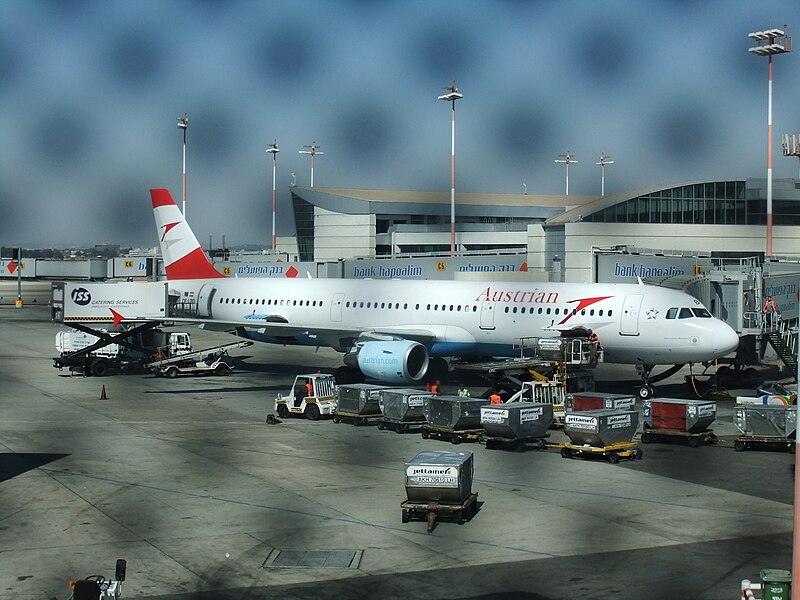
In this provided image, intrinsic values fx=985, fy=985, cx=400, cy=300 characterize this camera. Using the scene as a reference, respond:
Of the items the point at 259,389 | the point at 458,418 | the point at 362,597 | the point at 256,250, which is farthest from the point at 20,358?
the point at 256,250

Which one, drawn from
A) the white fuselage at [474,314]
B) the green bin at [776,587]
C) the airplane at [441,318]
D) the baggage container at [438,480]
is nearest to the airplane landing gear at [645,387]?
the airplane at [441,318]

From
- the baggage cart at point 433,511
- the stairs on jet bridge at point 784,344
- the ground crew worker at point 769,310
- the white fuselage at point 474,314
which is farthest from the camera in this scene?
the stairs on jet bridge at point 784,344

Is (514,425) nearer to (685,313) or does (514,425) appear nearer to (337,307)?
(685,313)

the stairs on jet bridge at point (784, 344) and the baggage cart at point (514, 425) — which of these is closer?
the baggage cart at point (514, 425)

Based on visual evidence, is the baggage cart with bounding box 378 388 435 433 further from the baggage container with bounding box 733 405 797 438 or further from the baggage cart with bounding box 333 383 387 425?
the baggage container with bounding box 733 405 797 438

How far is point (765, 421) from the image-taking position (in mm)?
29594

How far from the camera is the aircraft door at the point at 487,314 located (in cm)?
4222

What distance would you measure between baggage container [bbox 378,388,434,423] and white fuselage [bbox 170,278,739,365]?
32.0 feet

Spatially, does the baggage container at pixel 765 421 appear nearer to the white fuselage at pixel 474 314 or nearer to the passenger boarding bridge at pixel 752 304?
the white fuselage at pixel 474 314

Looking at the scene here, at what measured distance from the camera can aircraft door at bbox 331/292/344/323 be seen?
157ft

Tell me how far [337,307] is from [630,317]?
1517 centimetres

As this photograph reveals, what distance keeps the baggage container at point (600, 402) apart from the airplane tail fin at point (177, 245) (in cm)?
2840

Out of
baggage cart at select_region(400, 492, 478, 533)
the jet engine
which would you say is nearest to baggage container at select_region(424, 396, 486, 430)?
the jet engine

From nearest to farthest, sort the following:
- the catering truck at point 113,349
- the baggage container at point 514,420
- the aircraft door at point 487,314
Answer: the baggage container at point 514,420
the aircraft door at point 487,314
the catering truck at point 113,349
